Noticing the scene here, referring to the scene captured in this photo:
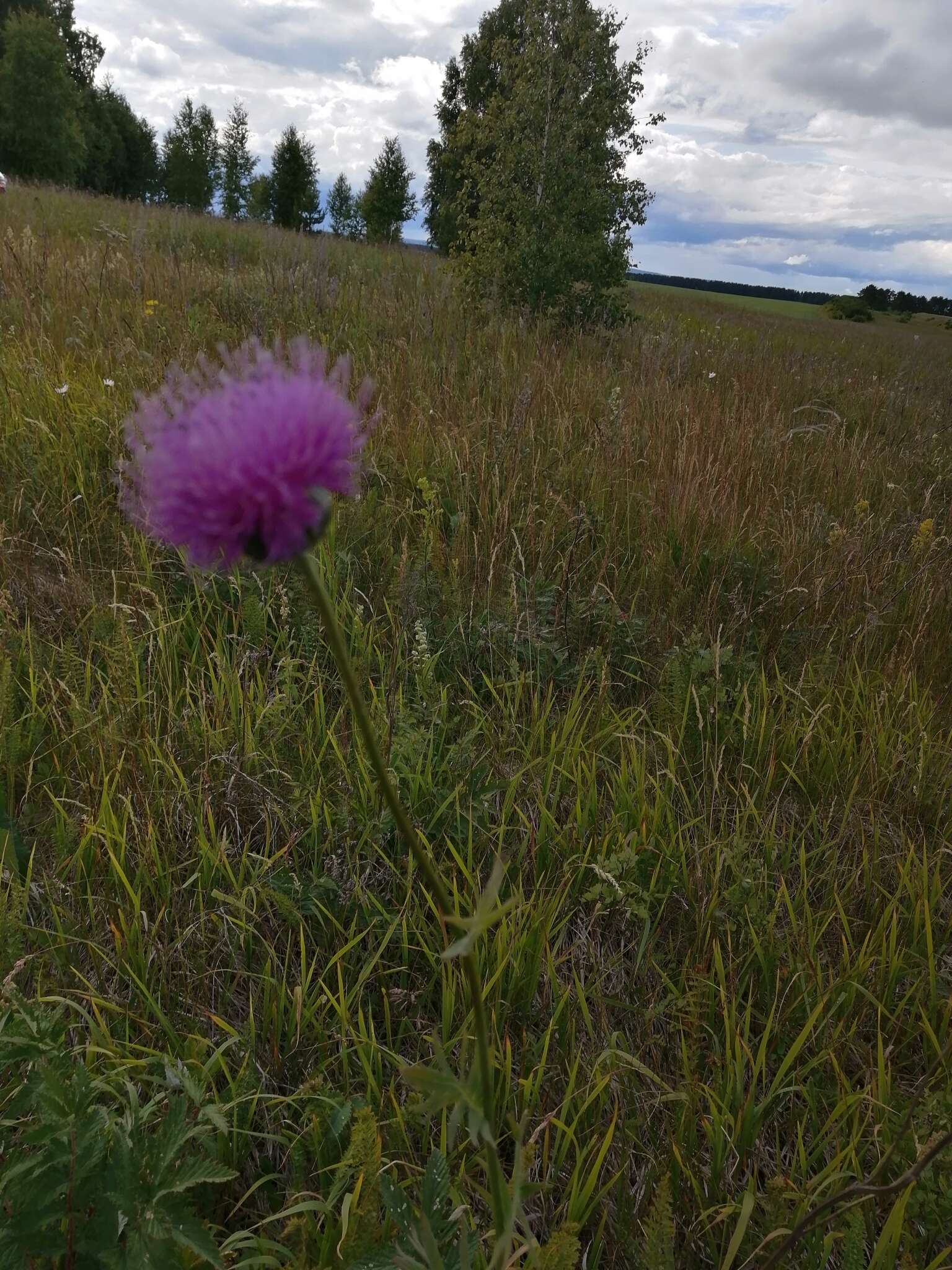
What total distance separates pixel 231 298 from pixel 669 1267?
5571 millimetres

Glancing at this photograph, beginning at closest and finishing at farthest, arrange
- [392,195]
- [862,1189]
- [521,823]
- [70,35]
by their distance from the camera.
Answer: [862,1189]
[521,823]
[392,195]
[70,35]

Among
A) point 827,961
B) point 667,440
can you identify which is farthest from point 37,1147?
point 667,440

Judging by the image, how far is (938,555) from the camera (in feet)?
11.1

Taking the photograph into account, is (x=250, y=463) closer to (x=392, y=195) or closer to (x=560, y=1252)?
(x=560, y=1252)

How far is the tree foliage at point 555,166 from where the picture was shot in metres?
6.74

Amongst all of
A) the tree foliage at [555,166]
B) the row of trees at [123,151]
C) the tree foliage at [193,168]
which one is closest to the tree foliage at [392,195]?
the row of trees at [123,151]

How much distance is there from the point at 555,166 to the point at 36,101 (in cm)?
4448

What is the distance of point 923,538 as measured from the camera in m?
3.07

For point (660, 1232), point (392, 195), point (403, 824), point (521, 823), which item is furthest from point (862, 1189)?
point (392, 195)

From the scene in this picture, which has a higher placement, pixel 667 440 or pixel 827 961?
pixel 667 440

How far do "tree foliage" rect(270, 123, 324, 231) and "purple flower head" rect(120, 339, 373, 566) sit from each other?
47185 mm

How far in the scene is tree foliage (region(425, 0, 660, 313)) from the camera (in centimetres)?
674

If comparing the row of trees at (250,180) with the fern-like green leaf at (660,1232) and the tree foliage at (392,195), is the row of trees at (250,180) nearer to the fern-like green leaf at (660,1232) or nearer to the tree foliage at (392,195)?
the tree foliage at (392,195)

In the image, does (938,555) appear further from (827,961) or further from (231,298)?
(231,298)
